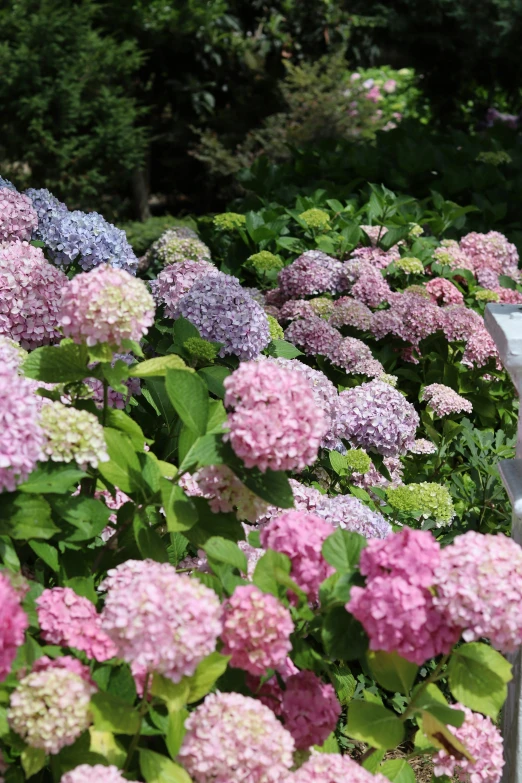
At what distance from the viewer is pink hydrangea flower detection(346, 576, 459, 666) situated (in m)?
1.31

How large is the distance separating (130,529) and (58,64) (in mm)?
8365

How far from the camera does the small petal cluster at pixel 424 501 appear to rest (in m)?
2.54

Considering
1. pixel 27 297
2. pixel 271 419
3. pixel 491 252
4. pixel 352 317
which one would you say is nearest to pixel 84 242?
pixel 27 297

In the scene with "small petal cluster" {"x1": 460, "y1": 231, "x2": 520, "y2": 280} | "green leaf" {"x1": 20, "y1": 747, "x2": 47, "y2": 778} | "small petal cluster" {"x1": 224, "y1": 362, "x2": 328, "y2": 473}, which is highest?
"small petal cluster" {"x1": 224, "y1": 362, "x2": 328, "y2": 473}

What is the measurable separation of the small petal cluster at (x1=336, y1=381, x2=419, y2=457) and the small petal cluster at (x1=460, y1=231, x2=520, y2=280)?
1.76 meters

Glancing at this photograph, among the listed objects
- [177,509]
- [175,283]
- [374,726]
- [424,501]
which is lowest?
[424,501]

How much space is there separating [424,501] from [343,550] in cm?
112

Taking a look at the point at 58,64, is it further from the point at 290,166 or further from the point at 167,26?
the point at 290,166

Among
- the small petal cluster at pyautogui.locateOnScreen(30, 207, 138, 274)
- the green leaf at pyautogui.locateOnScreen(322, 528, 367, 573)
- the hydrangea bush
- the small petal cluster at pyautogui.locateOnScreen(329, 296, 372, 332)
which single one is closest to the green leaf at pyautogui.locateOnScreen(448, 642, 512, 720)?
the hydrangea bush

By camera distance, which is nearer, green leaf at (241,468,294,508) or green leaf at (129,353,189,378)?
green leaf at (241,468,294,508)

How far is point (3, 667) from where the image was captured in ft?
3.98

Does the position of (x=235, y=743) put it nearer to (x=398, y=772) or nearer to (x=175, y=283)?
(x=398, y=772)

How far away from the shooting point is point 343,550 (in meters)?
1.48

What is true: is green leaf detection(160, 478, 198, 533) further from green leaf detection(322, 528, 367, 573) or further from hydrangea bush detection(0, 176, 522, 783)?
green leaf detection(322, 528, 367, 573)
